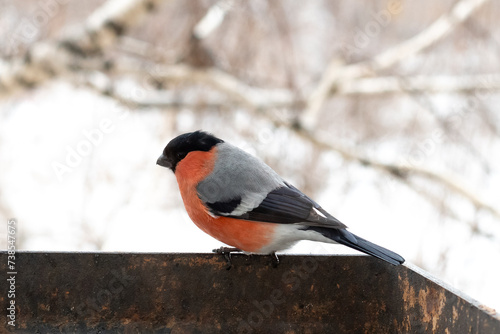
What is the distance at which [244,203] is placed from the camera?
1927 mm

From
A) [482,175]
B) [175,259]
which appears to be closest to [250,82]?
[482,175]

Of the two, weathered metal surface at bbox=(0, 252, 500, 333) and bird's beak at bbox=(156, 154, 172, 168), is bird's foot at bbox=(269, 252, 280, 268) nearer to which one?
weathered metal surface at bbox=(0, 252, 500, 333)

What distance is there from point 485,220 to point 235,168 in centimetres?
341

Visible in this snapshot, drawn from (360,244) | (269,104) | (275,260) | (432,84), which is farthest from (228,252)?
(432,84)

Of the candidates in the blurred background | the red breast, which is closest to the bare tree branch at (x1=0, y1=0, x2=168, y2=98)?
the blurred background

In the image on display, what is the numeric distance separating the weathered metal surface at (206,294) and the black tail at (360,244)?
5 centimetres

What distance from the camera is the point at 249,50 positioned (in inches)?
177

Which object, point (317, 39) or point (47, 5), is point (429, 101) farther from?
point (47, 5)

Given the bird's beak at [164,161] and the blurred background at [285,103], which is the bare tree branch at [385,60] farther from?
the bird's beak at [164,161]

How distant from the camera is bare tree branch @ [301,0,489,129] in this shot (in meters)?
4.38

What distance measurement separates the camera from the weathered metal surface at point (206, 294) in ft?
5.34

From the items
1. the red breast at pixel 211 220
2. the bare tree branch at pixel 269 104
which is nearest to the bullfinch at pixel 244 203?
the red breast at pixel 211 220

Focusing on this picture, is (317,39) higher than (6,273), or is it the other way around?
(317,39)

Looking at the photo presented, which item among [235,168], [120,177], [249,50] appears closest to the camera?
[235,168]
